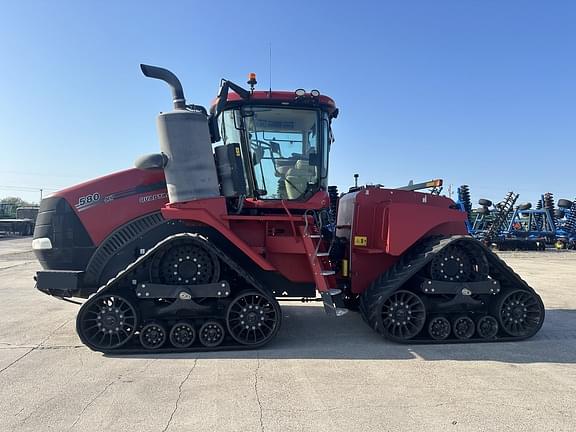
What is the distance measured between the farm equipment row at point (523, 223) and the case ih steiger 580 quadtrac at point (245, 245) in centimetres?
1583

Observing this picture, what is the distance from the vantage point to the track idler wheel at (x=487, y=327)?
221 inches

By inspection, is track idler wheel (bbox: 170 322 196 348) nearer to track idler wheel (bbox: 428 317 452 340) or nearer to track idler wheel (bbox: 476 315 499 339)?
track idler wheel (bbox: 428 317 452 340)

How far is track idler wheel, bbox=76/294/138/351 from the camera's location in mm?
5062

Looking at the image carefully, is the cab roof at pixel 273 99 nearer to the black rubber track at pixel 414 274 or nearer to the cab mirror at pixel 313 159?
the cab mirror at pixel 313 159

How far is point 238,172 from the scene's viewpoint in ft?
18.6

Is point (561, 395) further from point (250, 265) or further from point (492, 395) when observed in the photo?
point (250, 265)

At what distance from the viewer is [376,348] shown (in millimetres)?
5363

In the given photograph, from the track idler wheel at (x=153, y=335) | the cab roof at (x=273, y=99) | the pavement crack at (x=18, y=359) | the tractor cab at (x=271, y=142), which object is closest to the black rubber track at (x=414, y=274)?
the tractor cab at (x=271, y=142)

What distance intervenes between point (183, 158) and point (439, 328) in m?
3.82

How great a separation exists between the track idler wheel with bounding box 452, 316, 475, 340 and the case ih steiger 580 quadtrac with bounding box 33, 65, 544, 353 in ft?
0.04

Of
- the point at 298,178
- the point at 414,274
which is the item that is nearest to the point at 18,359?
the point at 298,178

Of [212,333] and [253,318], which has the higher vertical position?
[253,318]

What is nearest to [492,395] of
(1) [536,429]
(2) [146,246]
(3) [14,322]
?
(1) [536,429]

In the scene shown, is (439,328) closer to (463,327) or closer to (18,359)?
(463,327)
